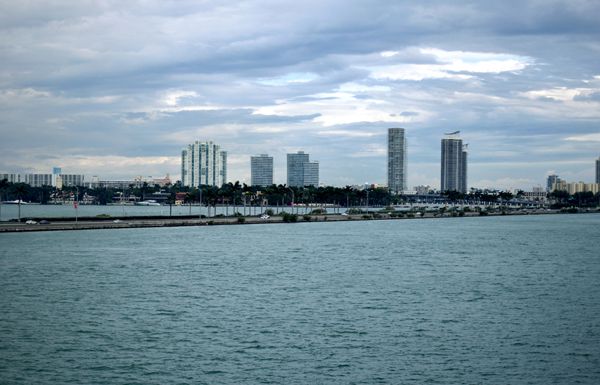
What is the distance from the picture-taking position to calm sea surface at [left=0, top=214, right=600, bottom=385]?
33719mm

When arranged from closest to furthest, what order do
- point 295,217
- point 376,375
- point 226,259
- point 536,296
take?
1. point 376,375
2. point 536,296
3. point 226,259
4. point 295,217

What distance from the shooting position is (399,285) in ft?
202

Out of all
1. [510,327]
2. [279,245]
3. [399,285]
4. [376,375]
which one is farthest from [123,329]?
[279,245]

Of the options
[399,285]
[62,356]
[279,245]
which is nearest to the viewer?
[62,356]

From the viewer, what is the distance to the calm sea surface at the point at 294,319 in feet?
111

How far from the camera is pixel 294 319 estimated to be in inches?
1781

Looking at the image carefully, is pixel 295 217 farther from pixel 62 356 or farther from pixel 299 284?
pixel 62 356

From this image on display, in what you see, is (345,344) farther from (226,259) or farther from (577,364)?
(226,259)

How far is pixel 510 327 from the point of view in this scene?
143 ft

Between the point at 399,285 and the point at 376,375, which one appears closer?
the point at 376,375

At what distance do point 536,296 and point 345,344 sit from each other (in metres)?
22.8

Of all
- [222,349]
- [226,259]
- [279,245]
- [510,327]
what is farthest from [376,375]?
[279,245]

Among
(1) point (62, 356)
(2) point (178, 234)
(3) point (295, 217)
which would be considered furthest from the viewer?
(3) point (295, 217)

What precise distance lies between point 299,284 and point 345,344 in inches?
909
